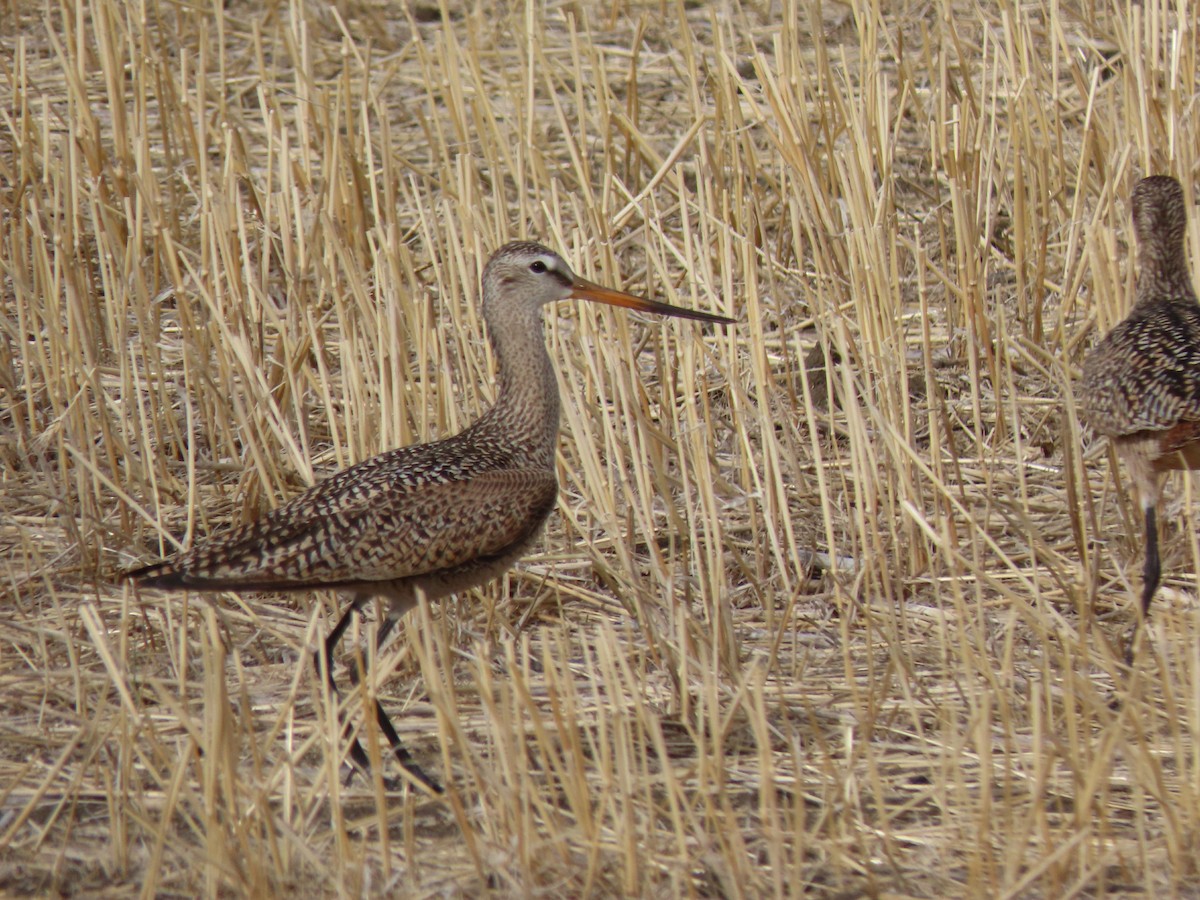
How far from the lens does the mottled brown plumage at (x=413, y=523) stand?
13.3ft

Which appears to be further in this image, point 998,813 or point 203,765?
point 998,813

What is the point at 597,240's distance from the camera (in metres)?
5.39

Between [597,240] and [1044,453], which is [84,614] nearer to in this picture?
[597,240]

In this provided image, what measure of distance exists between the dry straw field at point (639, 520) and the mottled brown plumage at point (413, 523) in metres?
0.17

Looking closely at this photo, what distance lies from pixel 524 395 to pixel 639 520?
2.80 ft

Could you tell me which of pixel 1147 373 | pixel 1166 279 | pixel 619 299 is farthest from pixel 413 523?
pixel 1166 279

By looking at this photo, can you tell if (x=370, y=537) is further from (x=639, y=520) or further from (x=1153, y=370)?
(x=1153, y=370)

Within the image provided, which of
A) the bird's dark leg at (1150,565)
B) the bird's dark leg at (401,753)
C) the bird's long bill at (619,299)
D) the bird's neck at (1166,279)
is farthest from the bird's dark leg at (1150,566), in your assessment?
the bird's dark leg at (401,753)

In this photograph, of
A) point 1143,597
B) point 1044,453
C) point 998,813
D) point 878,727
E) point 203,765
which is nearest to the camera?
point 203,765

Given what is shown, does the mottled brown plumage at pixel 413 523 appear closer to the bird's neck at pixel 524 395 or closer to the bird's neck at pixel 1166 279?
the bird's neck at pixel 524 395

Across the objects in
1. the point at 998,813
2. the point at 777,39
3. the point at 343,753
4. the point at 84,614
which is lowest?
the point at 998,813

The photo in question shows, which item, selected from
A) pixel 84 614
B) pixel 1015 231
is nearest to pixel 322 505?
pixel 84 614

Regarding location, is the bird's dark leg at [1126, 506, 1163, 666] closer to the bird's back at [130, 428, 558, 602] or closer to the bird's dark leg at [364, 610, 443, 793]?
the bird's back at [130, 428, 558, 602]

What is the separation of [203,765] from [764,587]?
81.2 inches
